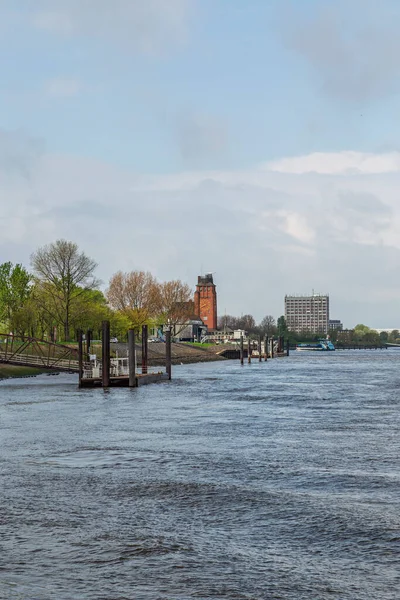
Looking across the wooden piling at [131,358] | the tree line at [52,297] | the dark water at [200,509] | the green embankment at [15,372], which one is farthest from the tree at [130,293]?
the dark water at [200,509]

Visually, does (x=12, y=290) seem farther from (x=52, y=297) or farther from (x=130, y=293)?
(x=130, y=293)

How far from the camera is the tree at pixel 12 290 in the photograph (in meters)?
103

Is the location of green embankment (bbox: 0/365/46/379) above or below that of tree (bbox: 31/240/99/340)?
below

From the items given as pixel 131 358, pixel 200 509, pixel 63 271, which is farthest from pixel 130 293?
pixel 200 509

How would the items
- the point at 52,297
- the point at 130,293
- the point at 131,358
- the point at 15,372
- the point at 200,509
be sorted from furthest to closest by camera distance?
the point at 130,293 → the point at 52,297 → the point at 15,372 → the point at 131,358 → the point at 200,509

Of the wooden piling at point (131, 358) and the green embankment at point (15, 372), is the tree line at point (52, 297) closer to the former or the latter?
the green embankment at point (15, 372)

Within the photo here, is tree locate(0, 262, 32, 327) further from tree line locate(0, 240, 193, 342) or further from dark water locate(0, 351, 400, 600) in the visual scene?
dark water locate(0, 351, 400, 600)

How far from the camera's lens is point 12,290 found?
349 feet

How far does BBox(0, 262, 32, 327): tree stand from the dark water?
69997 millimetres

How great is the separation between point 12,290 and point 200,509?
93.0 meters

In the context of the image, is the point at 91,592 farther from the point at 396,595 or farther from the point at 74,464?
the point at 74,464

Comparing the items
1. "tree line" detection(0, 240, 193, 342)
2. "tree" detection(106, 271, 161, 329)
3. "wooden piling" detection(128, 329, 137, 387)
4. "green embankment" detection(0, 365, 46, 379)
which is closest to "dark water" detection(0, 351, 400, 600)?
"wooden piling" detection(128, 329, 137, 387)

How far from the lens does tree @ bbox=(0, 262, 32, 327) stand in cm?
Result: 10344

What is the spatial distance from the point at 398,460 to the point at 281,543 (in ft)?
34.3
